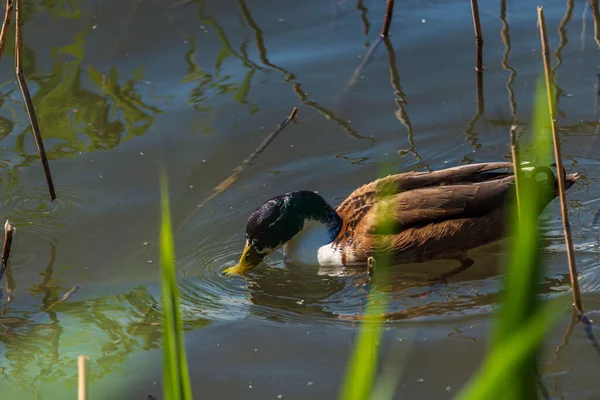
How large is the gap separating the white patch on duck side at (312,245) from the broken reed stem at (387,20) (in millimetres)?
2787

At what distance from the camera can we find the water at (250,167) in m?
5.29

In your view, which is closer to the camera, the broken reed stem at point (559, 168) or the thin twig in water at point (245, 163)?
the broken reed stem at point (559, 168)

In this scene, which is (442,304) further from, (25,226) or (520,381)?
(520,381)

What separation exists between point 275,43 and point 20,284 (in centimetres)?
393

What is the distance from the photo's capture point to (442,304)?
5840mm

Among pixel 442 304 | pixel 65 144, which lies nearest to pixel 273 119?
pixel 65 144

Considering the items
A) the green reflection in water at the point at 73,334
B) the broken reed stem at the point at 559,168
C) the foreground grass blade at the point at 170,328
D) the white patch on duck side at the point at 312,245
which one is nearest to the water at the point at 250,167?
the green reflection in water at the point at 73,334

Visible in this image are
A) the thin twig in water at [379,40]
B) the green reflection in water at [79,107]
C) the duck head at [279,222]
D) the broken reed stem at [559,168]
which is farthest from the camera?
the thin twig in water at [379,40]

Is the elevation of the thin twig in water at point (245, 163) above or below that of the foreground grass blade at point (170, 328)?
below

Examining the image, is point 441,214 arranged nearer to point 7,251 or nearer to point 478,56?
point 478,56

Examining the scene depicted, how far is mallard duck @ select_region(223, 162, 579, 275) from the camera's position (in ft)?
20.9

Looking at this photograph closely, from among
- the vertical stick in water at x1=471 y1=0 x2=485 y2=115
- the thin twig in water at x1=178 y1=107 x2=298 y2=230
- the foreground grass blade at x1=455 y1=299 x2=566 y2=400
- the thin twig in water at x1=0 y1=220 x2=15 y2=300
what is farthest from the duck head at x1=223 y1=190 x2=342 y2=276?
the foreground grass blade at x1=455 y1=299 x2=566 y2=400

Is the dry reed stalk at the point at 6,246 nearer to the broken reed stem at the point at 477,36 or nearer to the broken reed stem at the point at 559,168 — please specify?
the broken reed stem at the point at 559,168

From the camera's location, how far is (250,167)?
7.58 m
